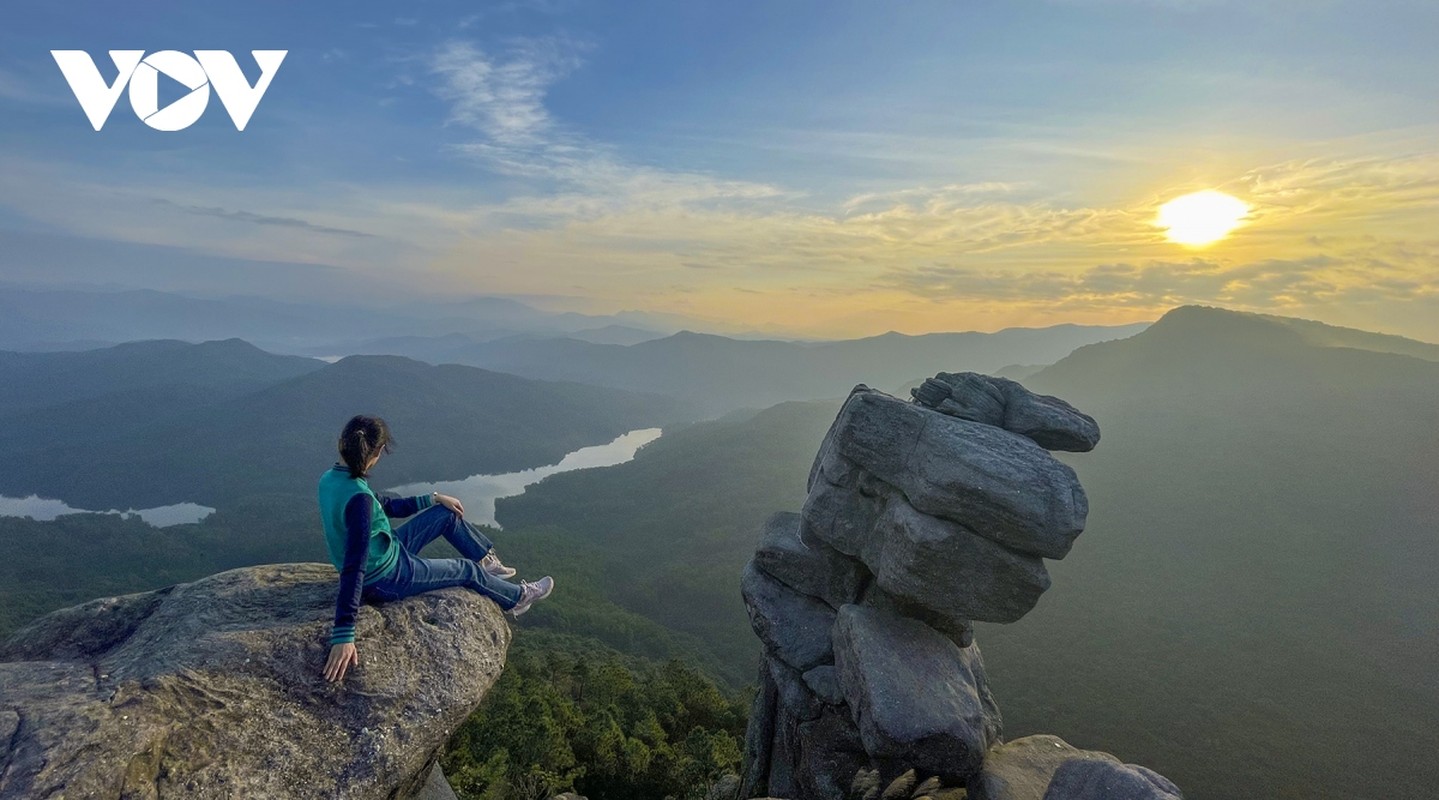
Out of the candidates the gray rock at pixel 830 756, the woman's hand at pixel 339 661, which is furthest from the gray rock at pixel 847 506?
the woman's hand at pixel 339 661

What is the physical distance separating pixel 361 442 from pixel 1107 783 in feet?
45.8

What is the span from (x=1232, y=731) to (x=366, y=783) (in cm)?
10138

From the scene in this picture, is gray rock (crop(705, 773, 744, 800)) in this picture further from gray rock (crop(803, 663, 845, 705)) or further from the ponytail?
the ponytail

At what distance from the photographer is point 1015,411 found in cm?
1856

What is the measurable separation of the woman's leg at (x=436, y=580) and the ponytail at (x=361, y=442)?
6.50 feet

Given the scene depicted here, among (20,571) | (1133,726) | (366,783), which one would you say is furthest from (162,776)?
(20,571)

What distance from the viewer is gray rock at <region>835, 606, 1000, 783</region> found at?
48.3 ft

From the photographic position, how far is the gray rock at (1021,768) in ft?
46.8

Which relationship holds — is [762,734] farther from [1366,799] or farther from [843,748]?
[1366,799]

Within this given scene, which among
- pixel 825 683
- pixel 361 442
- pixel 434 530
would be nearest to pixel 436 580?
pixel 434 530

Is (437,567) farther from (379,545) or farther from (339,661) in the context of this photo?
(339,661)

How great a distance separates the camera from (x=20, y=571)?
149 m

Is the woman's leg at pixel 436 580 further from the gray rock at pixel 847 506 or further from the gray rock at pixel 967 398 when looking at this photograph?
the gray rock at pixel 967 398

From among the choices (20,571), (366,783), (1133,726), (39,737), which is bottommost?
(20,571)
